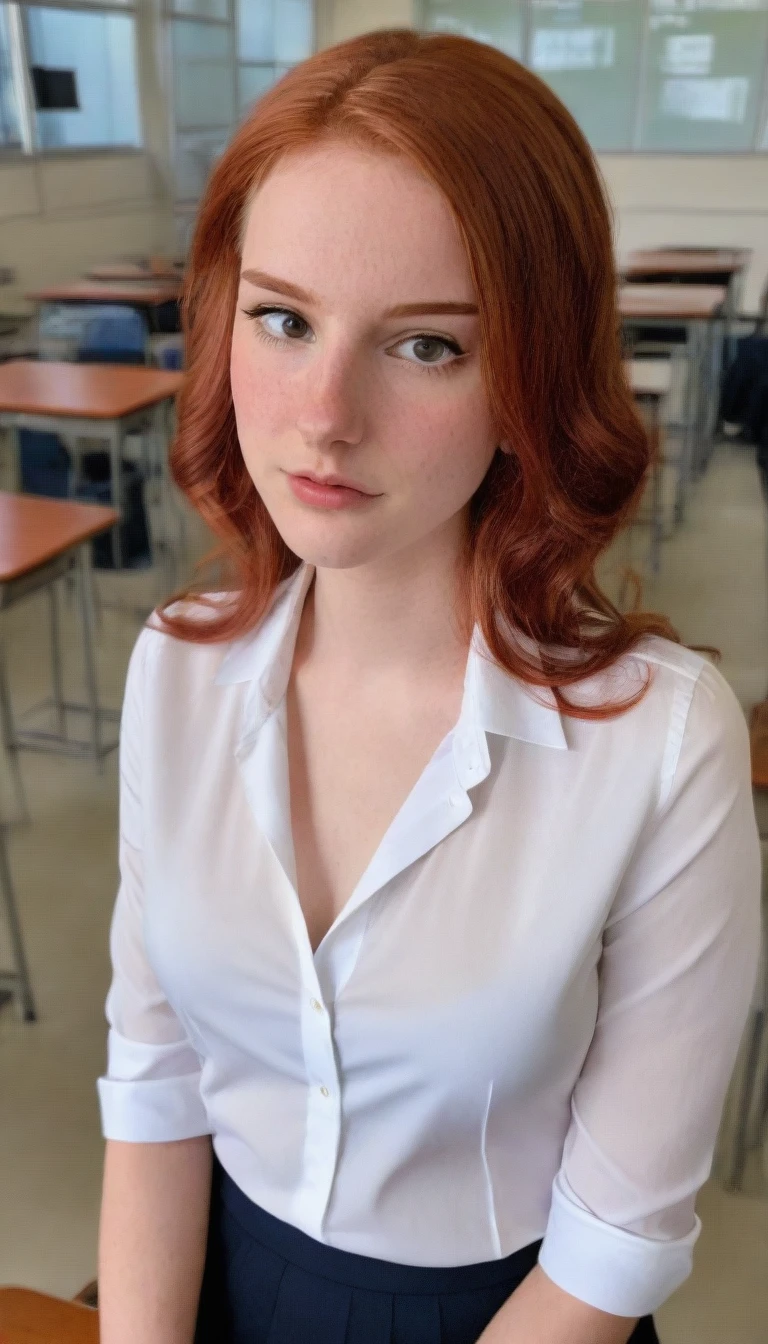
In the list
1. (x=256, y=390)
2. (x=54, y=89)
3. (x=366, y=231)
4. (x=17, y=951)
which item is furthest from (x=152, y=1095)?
(x=54, y=89)

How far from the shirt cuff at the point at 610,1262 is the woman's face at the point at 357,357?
46 cm

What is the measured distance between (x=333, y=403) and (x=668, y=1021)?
43cm

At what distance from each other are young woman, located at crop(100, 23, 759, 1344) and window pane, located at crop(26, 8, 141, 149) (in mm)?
1031

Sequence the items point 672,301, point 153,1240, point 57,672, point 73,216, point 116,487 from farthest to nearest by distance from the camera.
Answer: point 57,672, point 116,487, point 73,216, point 672,301, point 153,1240

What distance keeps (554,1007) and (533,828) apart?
11 centimetres

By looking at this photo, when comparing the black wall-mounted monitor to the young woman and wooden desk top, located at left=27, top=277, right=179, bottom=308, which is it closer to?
wooden desk top, located at left=27, top=277, right=179, bottom=308

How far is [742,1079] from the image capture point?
1.65 m

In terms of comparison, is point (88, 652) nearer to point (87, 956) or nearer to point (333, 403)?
point (87, 956)

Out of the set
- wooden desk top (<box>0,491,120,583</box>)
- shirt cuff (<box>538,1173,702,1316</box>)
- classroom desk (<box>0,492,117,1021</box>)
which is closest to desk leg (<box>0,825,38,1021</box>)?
classroom desk (<box>0,492,117,1021</box>)

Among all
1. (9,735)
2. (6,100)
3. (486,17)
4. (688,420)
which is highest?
(486,17)

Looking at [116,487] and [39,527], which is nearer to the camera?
[39,527]

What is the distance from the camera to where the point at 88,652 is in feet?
6.66

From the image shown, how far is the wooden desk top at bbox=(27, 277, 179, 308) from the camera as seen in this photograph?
1702 millimetres

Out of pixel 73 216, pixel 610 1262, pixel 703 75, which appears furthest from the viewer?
pixel 73 216
